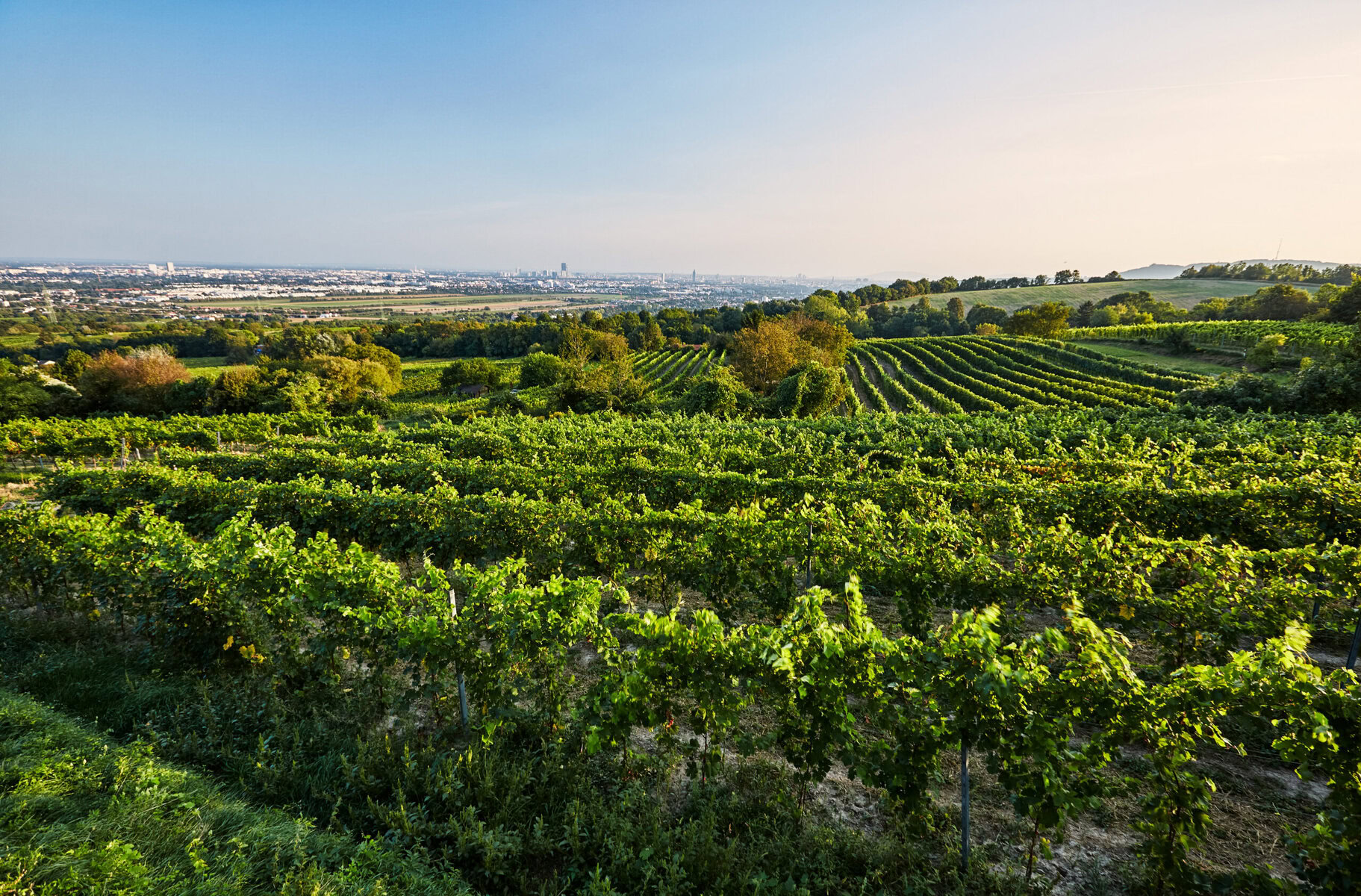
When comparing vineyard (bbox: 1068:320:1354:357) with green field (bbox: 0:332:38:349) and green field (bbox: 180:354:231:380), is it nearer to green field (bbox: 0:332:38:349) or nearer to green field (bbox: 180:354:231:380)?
green field (bbox: 180:354:231:380)

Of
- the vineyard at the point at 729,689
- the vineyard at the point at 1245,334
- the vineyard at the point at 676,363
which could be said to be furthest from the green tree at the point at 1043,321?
the vineyard at the point at 729,689

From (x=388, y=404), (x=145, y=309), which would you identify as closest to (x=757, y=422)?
(x=388, y=404)

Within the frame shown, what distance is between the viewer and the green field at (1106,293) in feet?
319

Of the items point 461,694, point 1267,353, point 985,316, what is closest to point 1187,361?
point 1267,353

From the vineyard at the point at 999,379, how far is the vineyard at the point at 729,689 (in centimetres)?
2594

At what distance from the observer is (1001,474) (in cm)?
1262

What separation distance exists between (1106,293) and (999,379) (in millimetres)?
92921

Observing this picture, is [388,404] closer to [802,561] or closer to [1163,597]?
[802,561]

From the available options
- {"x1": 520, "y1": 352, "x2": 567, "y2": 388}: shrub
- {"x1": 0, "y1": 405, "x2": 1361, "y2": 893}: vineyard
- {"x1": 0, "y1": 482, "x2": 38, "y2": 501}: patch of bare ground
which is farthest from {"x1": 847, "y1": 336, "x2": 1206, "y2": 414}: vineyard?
{"x1": 0, "y1": 482, "x2": 38, "y2": 501}: patch of bare ground

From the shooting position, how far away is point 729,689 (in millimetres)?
5047

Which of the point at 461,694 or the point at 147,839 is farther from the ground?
the point at 147,839

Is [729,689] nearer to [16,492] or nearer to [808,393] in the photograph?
[16,492]

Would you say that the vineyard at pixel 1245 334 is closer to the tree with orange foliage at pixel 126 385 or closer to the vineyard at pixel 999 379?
the vineyard at pixel 999 379

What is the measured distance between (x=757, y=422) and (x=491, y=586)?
815 inches
